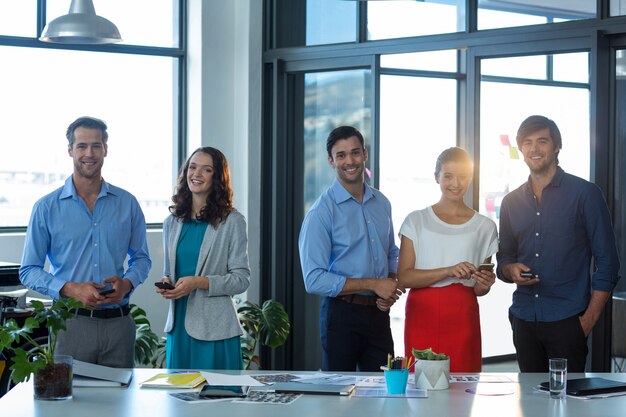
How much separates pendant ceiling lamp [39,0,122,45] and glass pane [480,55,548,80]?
2208 millimetres

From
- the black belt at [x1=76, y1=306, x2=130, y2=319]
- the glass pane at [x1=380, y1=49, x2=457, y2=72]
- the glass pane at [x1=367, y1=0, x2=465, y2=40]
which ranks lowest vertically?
the black belt at [x1=76, y1=306, x2=130, y2=319]

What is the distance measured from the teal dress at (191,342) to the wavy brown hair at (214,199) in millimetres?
52

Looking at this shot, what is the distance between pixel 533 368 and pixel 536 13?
2191mm

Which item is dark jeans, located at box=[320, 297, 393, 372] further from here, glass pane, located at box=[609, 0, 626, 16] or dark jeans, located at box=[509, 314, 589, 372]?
glass pane, located at box=[609, 0, 626, 16]

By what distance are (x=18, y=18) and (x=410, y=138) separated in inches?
113

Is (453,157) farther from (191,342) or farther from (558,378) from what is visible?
(191,342)

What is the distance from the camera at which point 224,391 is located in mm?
3217

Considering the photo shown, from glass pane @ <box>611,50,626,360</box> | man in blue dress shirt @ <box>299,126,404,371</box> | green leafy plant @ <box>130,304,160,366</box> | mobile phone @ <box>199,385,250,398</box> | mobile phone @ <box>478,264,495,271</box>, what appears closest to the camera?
mobile phone @ <box>199,385,250,398</box>

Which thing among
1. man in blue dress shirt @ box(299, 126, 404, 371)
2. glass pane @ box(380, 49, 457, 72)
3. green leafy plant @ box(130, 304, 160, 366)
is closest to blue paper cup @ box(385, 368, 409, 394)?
man in blue dress shirt @ box(299, 126, 404, 371)

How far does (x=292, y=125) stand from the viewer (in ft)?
22.3

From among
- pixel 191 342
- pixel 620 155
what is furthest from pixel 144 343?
pixel 620 155

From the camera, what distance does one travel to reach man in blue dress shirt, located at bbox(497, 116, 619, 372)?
4.21m

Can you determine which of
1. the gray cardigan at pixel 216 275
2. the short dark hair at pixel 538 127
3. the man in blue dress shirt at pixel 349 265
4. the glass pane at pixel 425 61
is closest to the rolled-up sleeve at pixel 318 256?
the man in blue dress shirt at pixel 349 265

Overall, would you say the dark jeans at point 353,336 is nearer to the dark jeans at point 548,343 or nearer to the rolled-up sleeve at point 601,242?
the dark jeans at point 548,343
